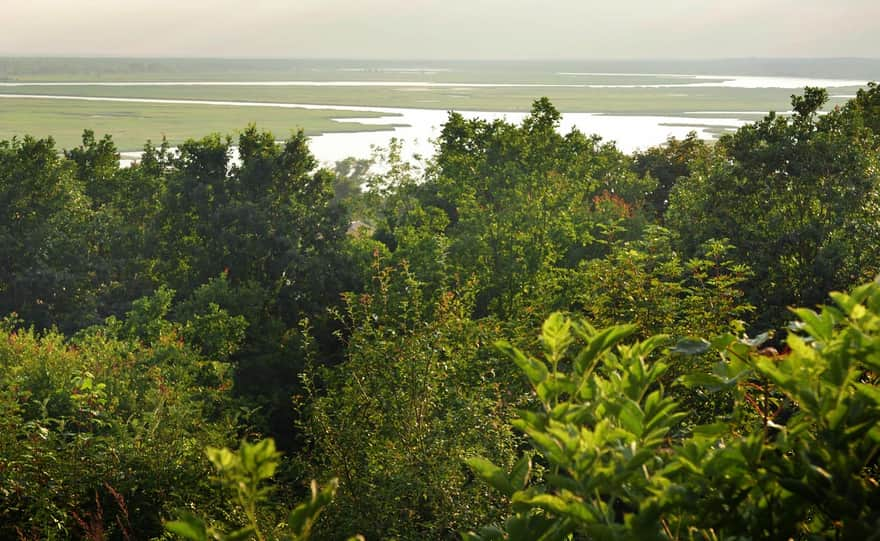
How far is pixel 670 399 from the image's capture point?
2785 millimetres

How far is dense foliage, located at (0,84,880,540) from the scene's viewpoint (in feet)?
8.63

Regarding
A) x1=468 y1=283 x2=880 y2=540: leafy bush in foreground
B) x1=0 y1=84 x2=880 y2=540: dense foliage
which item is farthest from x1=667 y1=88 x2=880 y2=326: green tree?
x1=468 y1=283 x2=880 y2=540: leafy bush in foreground

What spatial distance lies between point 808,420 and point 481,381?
42.1ft

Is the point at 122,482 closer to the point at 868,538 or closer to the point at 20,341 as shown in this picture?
the point at 20,341

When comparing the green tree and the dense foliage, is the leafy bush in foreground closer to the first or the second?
the dense foliage

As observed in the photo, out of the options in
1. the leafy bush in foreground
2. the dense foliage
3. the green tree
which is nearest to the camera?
the leafy bush in foreground

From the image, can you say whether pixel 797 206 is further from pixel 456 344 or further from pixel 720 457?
pixel 720 457

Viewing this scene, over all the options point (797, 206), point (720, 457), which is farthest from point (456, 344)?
point (797, 206)

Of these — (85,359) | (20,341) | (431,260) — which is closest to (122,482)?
(85,359)

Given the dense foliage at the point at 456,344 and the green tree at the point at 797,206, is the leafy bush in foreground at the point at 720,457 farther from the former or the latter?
the green tree at the point at 797,206

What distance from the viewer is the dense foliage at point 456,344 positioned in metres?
2.63

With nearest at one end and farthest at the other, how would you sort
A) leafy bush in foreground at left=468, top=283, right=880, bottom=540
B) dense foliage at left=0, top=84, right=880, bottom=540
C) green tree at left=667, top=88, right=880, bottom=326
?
leafy bush in foreground at left=468, top=283, right=880, bottom=540
dense foliage at left=0, top=84, right=880, bottom=540
green tree at left=667, top=88, right=880, bottom=326

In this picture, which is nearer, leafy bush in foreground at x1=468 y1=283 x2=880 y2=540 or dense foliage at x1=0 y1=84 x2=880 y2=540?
leafy bush in foreground at x1=468 y1=283 x2=880 y2=540

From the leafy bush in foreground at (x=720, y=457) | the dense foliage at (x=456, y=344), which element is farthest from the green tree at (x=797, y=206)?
the leafy bush in foreground at (x=720, y=457)
